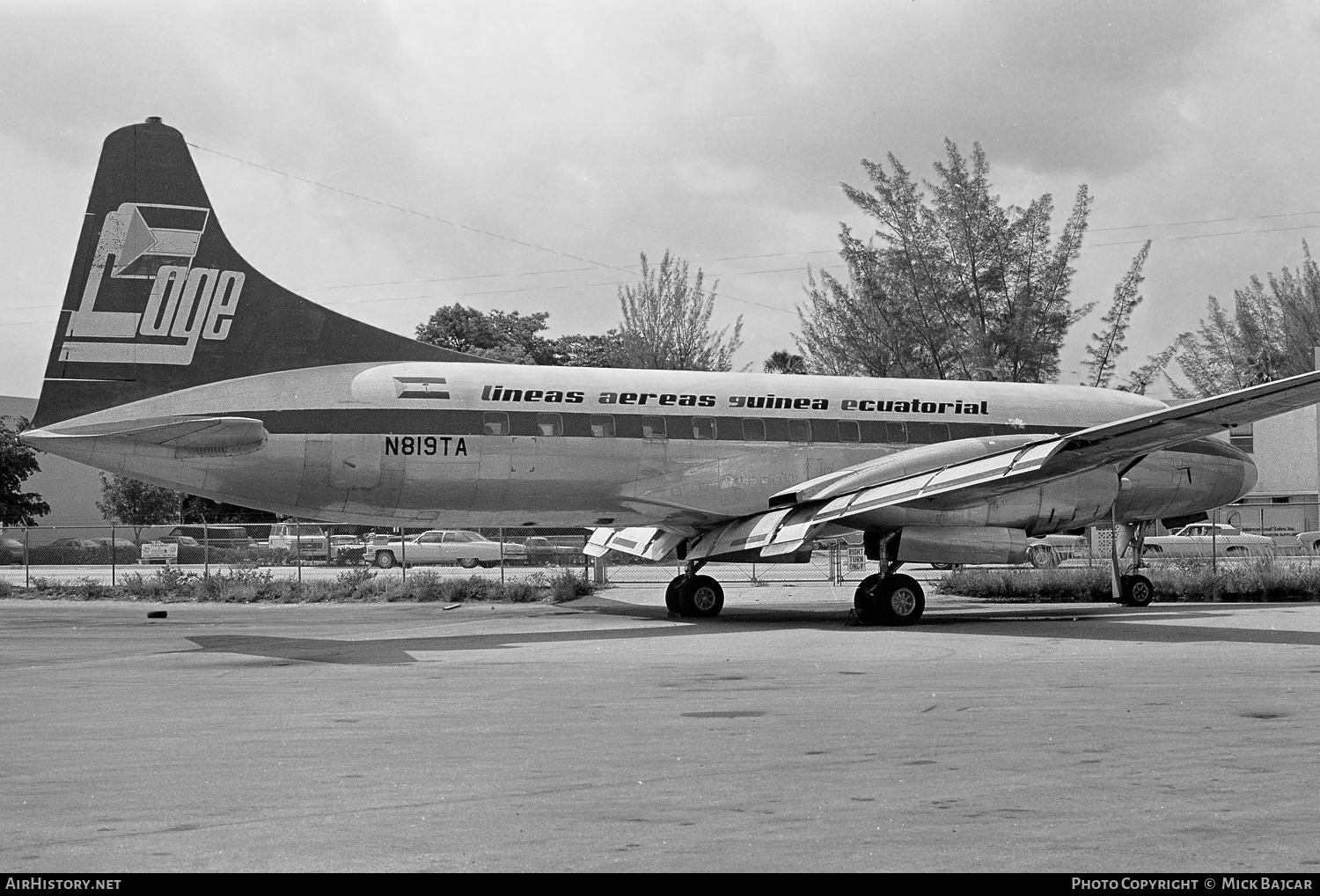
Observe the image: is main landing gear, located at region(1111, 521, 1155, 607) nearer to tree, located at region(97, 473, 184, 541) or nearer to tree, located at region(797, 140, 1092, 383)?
tree, located at region(797, 140, 1092, 383)

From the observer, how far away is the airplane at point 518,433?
55.4ft

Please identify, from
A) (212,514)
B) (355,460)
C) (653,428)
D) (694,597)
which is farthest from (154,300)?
(212,514)

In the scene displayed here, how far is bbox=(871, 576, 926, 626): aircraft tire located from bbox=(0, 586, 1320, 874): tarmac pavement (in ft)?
10.8

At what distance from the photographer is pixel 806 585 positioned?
31.2m

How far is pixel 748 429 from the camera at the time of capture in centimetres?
2064

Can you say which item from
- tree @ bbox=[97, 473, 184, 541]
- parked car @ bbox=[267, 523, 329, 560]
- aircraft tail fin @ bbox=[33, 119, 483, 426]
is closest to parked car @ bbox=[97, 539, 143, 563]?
parked car @ bbox=[267, 523, 329, 560]

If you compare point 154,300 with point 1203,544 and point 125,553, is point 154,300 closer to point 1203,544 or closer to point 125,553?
point 1203,544

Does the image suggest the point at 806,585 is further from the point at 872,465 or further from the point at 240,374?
the point at 240,374

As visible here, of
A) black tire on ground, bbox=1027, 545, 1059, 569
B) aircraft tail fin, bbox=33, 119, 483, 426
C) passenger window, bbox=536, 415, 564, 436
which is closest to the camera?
aircraft tail fin, bbox=33, 119, 483, 426

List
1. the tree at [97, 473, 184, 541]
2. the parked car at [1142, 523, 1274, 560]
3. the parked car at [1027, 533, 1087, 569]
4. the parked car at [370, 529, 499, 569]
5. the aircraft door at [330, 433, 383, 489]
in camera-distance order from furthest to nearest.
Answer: the tree at [97, 473, 184, 541], the parked car at [370, 529, 499, 569], the parked car at [1142, 523, 1274, 560], the parked car at [1027, 533, 1087, 569], the aircraft door at [330, 433, 383, 489]

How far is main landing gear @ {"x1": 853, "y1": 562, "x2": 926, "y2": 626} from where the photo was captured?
745 inches

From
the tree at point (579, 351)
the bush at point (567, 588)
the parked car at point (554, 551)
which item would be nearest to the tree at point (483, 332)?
the tree at point (579, 351)

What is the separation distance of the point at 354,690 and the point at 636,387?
9.76m
